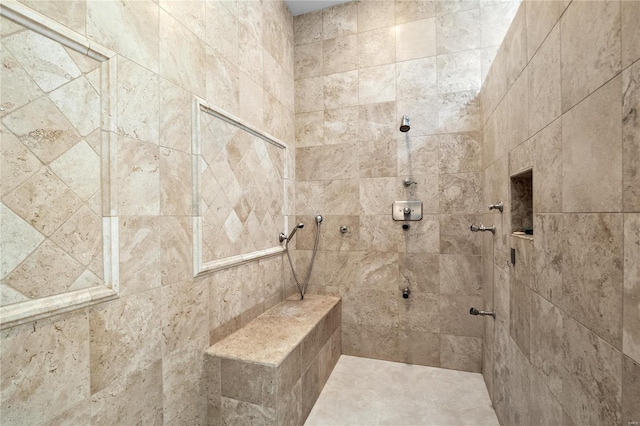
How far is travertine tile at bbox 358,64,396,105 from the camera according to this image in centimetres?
238

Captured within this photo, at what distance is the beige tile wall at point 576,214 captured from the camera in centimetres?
65

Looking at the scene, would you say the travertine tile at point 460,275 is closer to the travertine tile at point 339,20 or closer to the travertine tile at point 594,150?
→ the travertine tile at point 594,150

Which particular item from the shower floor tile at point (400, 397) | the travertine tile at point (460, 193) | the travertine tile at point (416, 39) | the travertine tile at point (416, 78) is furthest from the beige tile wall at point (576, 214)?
the travertine tile at point (416, 39)

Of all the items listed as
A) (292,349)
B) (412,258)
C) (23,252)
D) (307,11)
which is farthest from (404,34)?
(23,252)

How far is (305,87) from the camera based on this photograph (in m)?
2.61

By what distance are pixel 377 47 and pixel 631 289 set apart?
240 centimetres

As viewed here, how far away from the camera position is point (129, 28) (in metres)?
1.15

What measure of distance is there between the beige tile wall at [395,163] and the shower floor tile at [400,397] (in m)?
0.15

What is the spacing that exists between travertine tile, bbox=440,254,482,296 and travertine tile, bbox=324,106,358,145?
1.29 m

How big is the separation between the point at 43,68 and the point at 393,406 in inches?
94.1

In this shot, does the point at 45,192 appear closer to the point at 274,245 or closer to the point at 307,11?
the point at 274,245

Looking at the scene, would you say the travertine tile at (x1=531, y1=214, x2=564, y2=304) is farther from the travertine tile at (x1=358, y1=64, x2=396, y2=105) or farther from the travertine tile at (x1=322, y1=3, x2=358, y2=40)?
the travertine tile at (x1=322, y1=3, x2=358, y2=40)

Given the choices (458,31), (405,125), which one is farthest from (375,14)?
(405,125)

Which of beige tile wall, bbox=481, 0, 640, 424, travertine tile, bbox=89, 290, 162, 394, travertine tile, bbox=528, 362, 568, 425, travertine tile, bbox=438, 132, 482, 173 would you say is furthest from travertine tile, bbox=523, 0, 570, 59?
travertine tile, bbox=89, 290, 162, 394
